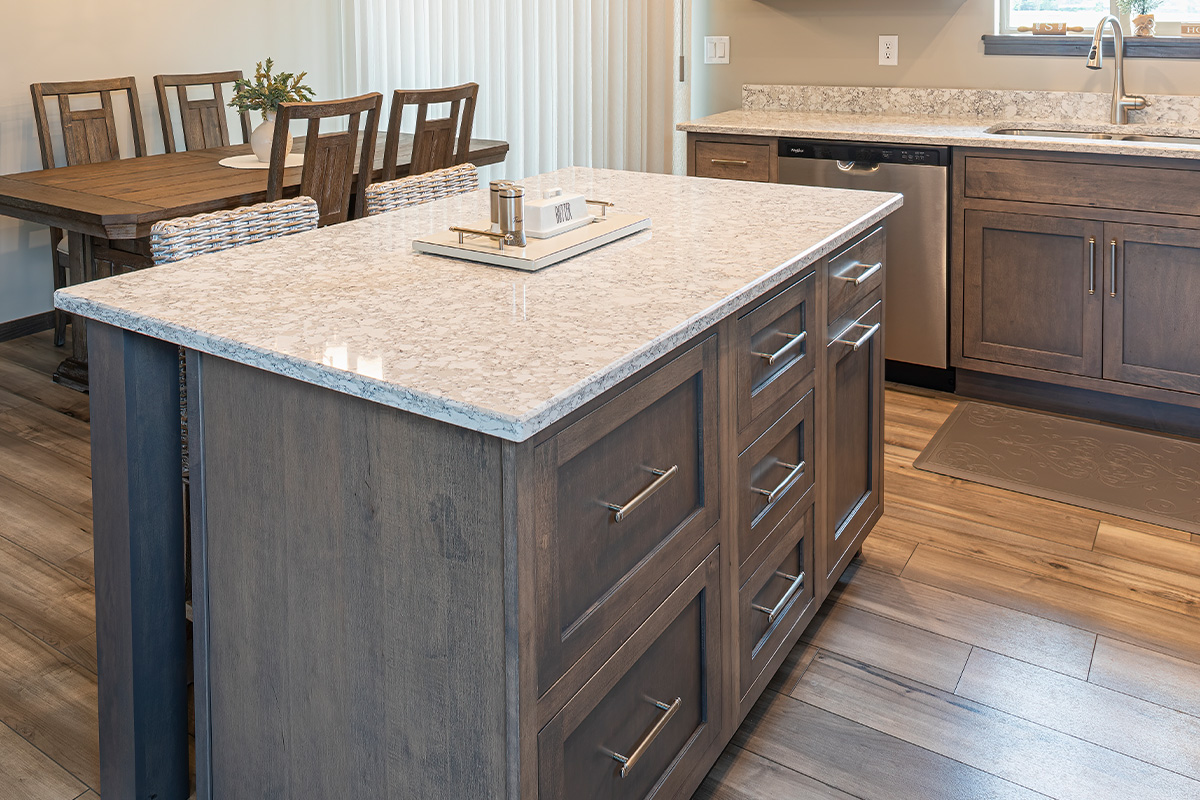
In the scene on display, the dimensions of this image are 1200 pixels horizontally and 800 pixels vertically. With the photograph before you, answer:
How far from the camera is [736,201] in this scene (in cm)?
238

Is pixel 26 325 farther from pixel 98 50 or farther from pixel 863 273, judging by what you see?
pixel 863 273

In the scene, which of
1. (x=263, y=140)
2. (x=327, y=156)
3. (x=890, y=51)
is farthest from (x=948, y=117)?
(x=263, y=140)

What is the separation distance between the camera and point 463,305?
1605 mm

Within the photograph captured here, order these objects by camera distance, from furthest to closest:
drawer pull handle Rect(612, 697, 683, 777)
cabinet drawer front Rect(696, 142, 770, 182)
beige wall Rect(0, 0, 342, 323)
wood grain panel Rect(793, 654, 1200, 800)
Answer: beige wall Rect(0, 0, 342, 323) → cabinet drawer front Rect(696, 142, 770, 182) → wood grain panel Rect(793, 654, 1200, 800) → drawer pull handle Rect(612, 697, 683, 777)

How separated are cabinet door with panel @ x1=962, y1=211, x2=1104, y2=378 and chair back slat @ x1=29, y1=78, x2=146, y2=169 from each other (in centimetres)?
336

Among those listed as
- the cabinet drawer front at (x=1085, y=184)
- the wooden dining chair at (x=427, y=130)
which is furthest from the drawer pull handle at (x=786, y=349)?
the wooden dining chair at (x=427, y=130)

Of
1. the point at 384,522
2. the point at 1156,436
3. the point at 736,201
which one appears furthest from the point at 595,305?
the point at 1156,436

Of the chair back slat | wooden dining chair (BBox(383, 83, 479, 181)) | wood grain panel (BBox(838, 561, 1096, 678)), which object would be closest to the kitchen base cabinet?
wood grain panel (BBox(838, 561, 1096, 678))

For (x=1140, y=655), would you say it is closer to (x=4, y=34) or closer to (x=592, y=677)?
(x=592, y=677)

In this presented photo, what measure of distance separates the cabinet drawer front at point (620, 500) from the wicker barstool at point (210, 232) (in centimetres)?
75

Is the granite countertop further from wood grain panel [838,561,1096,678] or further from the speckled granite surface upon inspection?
the speckled granite surface

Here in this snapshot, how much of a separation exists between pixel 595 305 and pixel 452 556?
0.49m

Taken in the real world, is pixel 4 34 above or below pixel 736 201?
above

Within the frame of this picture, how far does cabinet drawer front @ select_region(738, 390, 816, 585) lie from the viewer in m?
1.82
